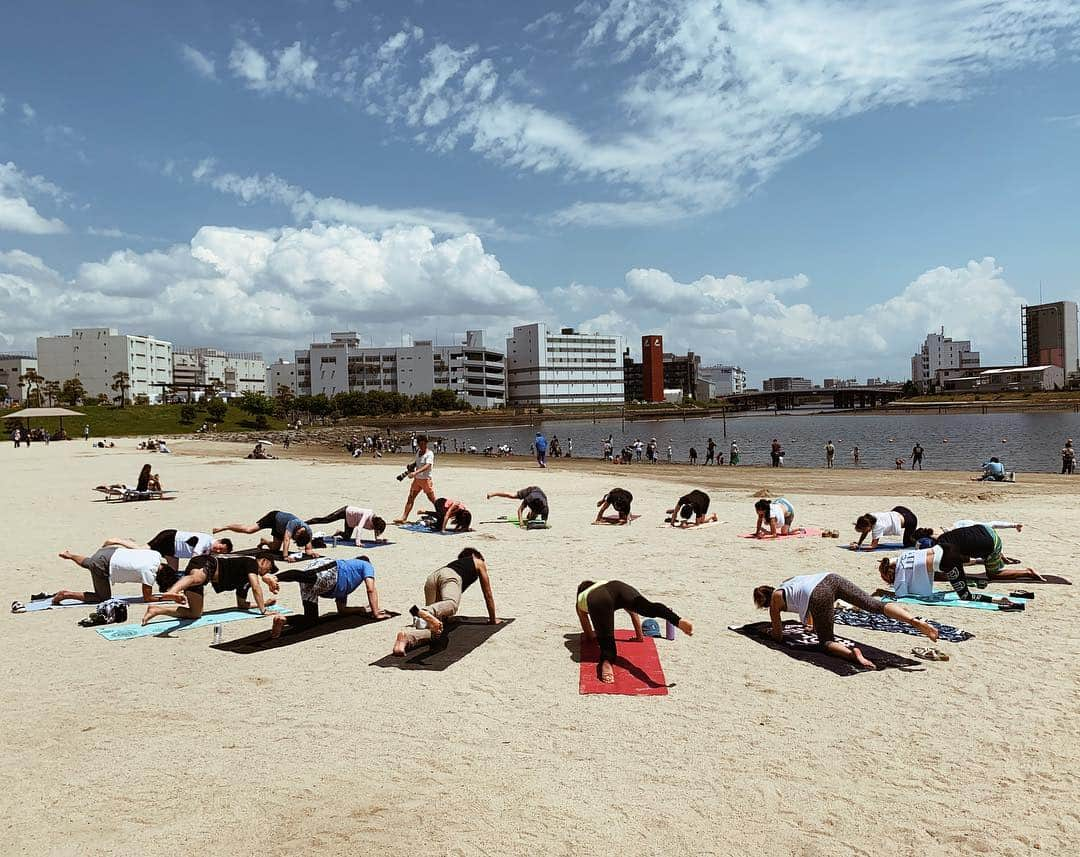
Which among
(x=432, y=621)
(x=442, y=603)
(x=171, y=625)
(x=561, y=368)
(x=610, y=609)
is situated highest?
(x=561, y=368)

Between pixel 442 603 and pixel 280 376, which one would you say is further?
pixel 280 376

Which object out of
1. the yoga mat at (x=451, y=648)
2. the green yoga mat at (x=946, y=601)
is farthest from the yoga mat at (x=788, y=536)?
the yoga mat at (x=451, y=648)

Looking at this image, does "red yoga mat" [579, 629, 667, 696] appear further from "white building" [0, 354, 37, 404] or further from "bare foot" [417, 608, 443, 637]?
"white building" [0, 354, 37, 404]

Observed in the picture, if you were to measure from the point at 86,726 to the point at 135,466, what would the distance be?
34606mm

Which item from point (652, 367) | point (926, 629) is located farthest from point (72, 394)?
point (652, 367)

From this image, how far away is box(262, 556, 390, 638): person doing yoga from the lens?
948 centimetres

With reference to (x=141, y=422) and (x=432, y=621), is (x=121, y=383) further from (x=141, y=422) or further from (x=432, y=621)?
(x=432, y=621)

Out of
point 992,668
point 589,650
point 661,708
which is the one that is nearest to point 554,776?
point 661,708

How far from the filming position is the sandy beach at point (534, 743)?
508 cm

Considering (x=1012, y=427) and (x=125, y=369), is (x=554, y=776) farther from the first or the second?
(x=125, y=369)

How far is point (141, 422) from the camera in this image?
286ft

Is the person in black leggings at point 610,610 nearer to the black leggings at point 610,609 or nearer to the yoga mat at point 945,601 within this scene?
the black leggings at point 610,609

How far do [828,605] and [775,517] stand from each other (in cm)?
776

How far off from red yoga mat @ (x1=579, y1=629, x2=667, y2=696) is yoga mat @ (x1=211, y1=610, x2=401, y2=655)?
318cm
